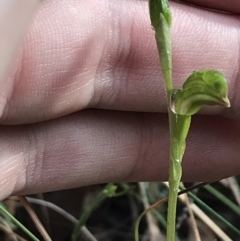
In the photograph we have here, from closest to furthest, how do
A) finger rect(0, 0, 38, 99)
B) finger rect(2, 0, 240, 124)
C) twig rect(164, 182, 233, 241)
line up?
1. finger rect(0, 0, 38, 99)
2. finger rect(2, 0, 240, 124)
3. twig rect(164, 182, 233, 241)

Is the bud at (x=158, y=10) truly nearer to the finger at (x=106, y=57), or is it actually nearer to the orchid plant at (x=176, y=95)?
the orchid plant at (x=176, y=95)

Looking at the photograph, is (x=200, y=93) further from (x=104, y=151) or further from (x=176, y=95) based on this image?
(x=104, y=151)

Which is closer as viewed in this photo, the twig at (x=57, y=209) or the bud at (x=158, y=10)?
the bud at (x=158, y=10)

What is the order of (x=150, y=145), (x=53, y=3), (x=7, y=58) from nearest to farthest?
1. (x=7, y=58)
2. (x=53, y=3)
3. (x=150, y=145)

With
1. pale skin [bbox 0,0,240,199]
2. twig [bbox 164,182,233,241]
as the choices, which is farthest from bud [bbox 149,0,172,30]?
twig [bbox 164,182,233,241]

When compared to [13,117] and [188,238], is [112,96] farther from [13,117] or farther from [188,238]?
[188,238]

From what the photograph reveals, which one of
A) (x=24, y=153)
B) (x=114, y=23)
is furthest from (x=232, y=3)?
(x=24, y=153)

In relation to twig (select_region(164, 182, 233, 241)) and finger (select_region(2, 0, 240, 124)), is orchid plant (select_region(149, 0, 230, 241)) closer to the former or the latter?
finger (select_region(2, 0, 240, 124))

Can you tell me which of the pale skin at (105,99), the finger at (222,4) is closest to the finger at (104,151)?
the pale skin at (105,99)
